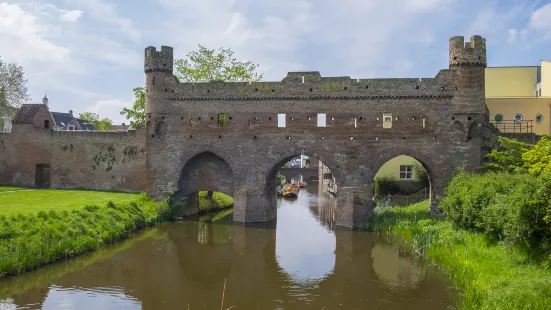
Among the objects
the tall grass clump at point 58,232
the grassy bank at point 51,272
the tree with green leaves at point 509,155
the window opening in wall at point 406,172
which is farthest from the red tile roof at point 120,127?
the tree with green leaves at point 509,155

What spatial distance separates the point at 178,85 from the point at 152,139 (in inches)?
147

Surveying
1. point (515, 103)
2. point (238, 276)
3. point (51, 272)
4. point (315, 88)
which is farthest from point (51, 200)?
point (515, 103)

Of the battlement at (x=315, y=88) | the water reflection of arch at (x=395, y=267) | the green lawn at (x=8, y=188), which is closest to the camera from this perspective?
the water reflection of arch at (x=395, y=267)

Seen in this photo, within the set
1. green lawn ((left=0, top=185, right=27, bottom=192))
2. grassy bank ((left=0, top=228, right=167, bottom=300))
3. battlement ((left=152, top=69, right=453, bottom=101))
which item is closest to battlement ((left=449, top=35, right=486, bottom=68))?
battlement ((left=152, top=69, right=453, bottom=101))

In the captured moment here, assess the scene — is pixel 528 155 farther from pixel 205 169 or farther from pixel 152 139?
pixel 152 139

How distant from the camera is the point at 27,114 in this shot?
107 ft

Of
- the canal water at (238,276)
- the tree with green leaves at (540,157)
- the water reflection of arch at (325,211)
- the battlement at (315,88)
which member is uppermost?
the battlement at (315,88)

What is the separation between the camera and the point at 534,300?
410 inches

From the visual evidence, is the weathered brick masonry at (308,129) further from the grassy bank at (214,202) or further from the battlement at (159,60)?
the grassy bank at (214,202)

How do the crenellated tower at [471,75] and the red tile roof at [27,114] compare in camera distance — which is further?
the red tile roof at [27,114]

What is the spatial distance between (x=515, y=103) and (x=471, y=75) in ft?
29.3

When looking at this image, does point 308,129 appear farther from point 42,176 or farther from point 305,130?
point 42,176

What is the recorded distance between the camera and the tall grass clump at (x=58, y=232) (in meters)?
15.5

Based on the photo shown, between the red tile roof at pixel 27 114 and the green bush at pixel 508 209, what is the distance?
28464 mm
